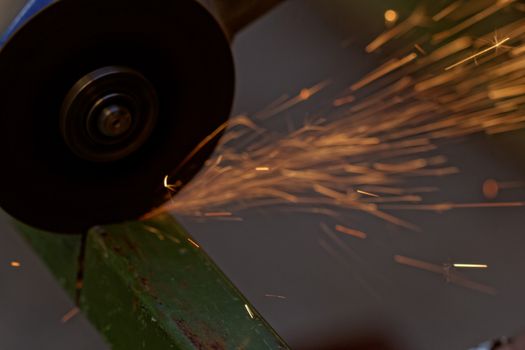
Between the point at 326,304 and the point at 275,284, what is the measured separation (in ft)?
0.63

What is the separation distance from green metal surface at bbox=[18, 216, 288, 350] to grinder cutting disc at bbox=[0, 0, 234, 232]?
0.20 ft

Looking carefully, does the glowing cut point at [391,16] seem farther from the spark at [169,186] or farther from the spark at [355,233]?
the spark at [169,186]

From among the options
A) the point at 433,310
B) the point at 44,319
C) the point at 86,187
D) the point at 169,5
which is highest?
the point at 169,5

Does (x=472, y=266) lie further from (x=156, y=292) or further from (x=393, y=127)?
(x=156, y=292)

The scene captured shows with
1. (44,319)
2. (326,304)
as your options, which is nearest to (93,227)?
(44,319)

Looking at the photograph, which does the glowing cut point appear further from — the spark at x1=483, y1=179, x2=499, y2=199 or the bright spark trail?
the spark at x1=483, y1=179, x2=499, y2=199

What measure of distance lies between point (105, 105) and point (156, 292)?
1.13ft

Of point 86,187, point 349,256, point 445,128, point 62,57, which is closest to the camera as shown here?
point 62,57

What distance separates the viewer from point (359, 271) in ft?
8.46

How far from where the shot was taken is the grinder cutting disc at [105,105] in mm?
1151

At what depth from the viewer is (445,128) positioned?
2.88 meters

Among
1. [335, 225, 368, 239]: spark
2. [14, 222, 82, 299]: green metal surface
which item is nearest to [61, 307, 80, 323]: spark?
[14, 222, 82, 299]: green metal surface

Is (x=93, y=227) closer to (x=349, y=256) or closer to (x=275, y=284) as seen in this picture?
(x=275, y=284)

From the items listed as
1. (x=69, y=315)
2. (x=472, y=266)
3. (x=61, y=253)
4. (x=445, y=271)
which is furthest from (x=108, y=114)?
(x=472, y=266)
